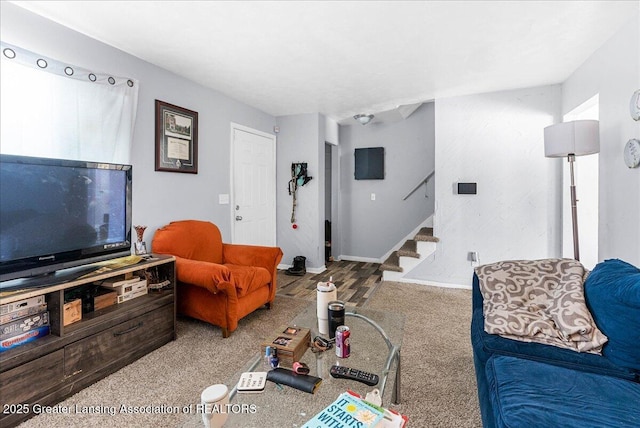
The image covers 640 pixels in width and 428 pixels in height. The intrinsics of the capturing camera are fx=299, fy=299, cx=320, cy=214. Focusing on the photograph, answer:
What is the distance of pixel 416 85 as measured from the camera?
347cm

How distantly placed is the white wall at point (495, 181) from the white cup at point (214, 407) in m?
3.49

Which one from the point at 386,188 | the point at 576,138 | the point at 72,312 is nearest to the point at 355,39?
the point at 576,138

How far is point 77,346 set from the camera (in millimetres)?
1791

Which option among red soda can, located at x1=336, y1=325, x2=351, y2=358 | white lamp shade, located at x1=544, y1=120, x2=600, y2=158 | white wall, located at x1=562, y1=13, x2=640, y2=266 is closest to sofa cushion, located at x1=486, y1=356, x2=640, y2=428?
red soda can, located at x1=336, y1=325, x2=351, y2=358

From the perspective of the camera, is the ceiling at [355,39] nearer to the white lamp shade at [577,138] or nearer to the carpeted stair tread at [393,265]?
the white lamp shade at [577,138]

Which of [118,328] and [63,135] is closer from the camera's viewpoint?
[118,328]

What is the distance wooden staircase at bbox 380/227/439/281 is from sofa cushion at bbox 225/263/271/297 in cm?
200

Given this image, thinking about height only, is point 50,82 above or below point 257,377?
above

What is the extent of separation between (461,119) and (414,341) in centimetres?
285

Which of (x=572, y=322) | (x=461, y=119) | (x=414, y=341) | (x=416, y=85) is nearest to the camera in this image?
(x=572, y=322)

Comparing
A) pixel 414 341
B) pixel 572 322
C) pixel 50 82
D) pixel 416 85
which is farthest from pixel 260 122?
pixel 572 322

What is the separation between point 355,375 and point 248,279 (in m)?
1.47

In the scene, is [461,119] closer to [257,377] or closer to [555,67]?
[555,67]

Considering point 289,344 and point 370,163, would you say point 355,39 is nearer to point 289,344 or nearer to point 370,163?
point 289,344
